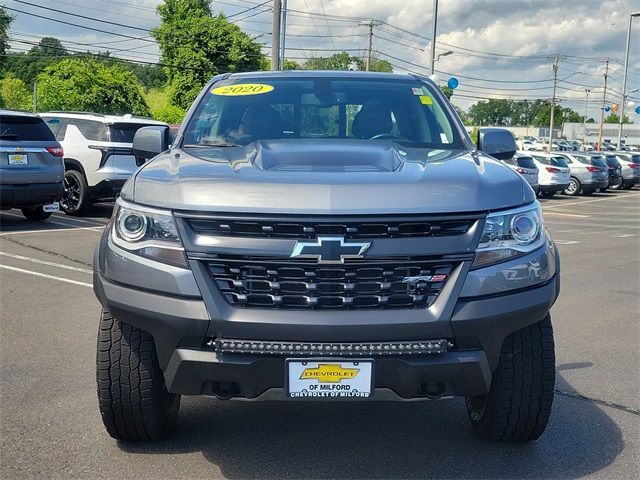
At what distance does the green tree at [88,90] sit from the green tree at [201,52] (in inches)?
417

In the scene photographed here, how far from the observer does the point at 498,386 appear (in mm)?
3439

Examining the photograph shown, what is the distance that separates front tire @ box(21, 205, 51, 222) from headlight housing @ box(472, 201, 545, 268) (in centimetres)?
1105

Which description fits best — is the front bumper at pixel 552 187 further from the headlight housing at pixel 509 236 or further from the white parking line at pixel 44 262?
the headlight housing at pixel 509 236

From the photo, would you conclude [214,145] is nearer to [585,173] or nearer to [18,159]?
[18,159]

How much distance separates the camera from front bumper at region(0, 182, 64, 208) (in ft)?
37.6

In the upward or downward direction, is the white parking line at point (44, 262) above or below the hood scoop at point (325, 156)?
below

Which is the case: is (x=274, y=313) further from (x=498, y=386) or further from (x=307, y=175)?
(x=498, y=386)

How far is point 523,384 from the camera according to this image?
3422 millimetres

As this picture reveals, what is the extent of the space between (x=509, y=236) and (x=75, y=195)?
1202cm

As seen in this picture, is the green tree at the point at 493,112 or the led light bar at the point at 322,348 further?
the green tree at the point at 493,112

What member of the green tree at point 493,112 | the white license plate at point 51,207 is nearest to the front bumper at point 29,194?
the white license plate at point 51,207

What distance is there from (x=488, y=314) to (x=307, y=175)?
0.89 metres

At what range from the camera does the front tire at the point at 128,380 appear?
331cm

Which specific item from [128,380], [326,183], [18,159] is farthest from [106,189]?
[326,183]
